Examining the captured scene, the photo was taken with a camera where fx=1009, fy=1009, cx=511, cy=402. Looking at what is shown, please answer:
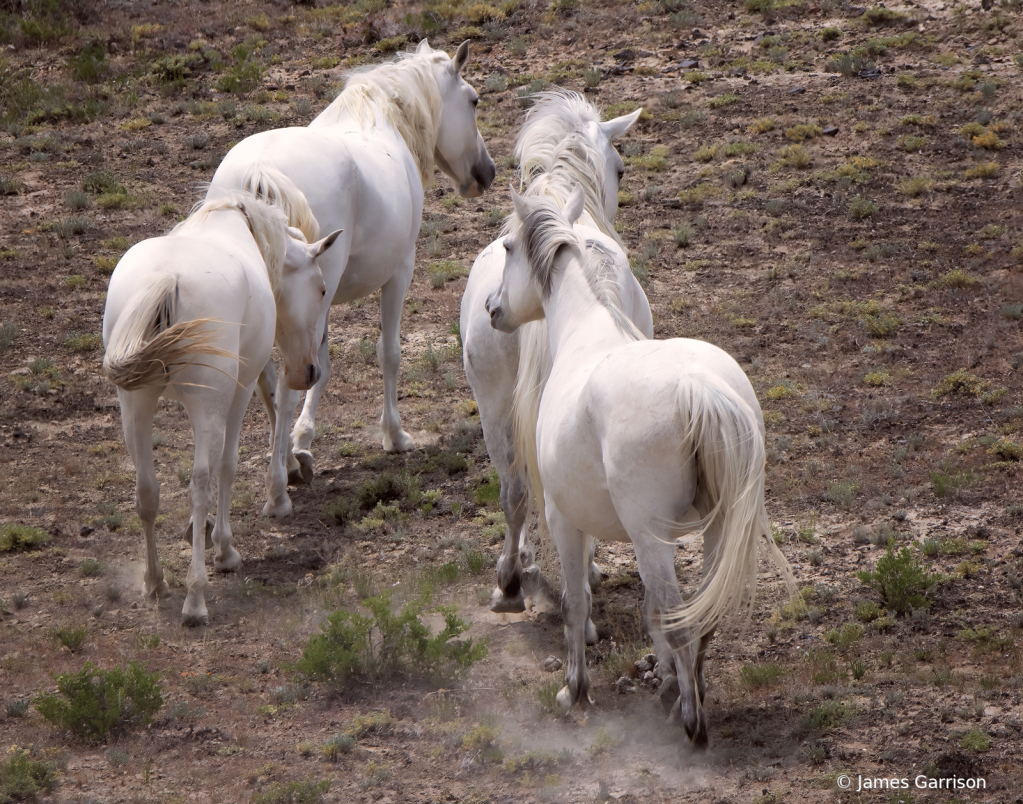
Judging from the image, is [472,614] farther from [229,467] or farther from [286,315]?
[286,315]

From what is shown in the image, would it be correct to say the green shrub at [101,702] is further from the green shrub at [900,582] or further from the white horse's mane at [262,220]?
the green shrub at [900,582]

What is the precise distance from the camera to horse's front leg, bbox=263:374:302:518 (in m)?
Answer: 7.34

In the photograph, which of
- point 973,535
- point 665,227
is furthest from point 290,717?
point 665,227

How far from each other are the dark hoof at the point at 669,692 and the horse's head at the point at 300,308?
3.32 meters

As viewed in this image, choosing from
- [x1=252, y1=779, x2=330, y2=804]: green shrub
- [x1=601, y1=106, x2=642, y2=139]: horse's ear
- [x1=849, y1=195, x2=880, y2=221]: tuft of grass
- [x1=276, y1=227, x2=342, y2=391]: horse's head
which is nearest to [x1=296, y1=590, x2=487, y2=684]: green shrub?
[x1=252, y1=779, x2=330, y2=804]: green shrub

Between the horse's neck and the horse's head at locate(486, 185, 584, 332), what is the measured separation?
69mm

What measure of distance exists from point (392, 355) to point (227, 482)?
8.51 ft

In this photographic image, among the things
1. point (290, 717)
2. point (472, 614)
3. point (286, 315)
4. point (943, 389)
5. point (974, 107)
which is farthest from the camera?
point (974, 107)

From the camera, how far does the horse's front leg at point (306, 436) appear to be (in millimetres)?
7902

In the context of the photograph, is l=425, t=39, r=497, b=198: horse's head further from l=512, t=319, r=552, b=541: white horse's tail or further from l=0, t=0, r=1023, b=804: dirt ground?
l=512, t=319, r=552, b=541: white horse's tail

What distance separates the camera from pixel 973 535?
6188 millimetres

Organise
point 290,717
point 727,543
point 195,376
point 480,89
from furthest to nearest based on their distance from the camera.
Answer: point 480,89 < point 195,376 < point 290,717 < point 727,543

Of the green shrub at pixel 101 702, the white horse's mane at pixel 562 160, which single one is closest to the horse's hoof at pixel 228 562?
the green shrub at pixel 101 702

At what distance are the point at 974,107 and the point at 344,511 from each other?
35.6 ft
